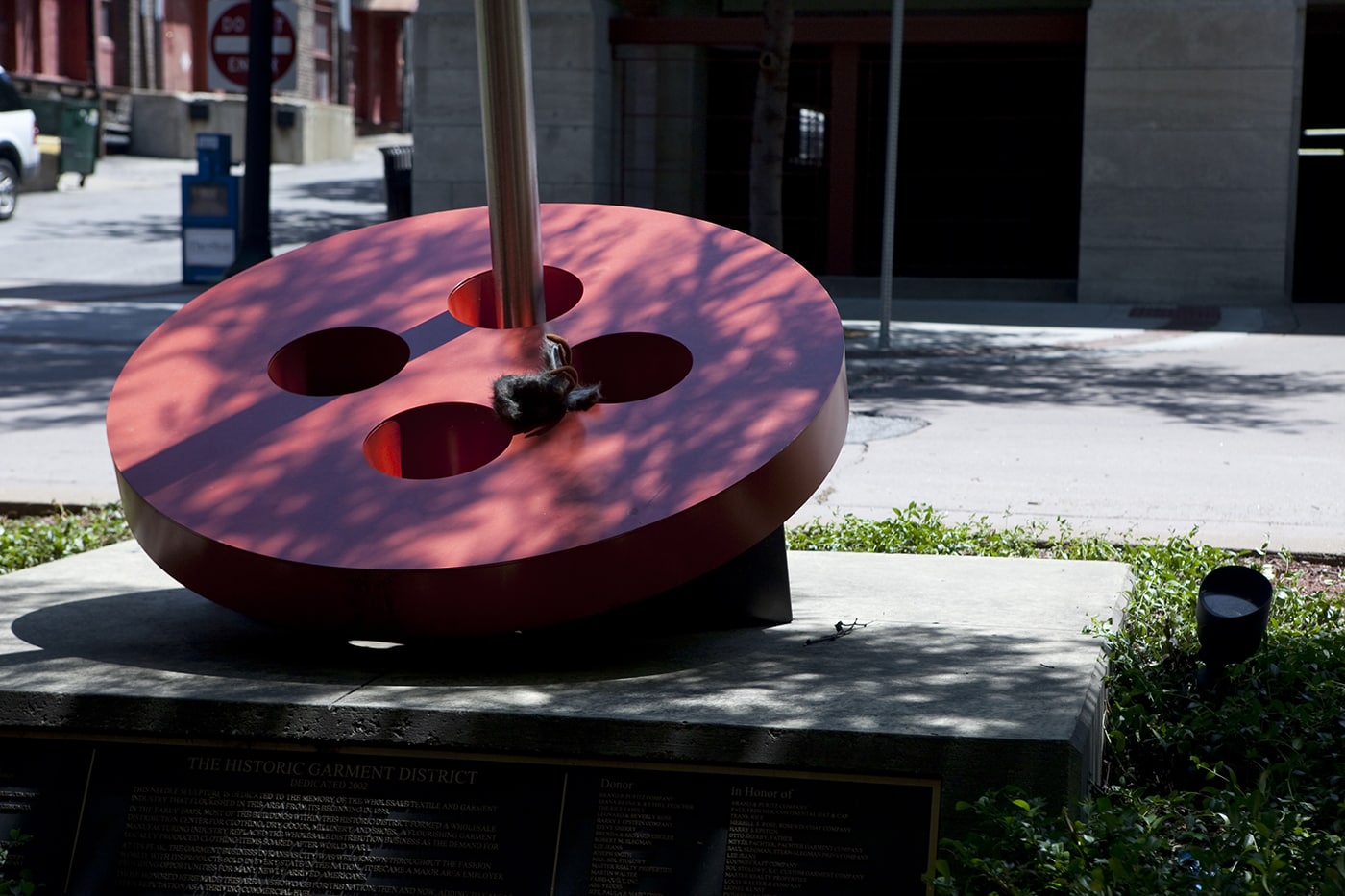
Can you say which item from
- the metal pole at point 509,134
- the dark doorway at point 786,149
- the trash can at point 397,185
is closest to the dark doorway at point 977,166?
the dark doorway at point 786,149

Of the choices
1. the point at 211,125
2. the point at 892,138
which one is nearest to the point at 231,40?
the point at 892,138

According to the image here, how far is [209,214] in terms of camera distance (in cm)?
1898

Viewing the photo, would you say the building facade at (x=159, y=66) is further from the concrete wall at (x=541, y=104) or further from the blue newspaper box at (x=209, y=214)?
Answer: the blue newspaper box at (x=209, y=214)

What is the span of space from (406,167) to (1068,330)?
11.6 m

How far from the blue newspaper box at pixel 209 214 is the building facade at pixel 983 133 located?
7.97 ft

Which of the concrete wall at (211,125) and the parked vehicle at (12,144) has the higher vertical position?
the concrete wall at (211,125)

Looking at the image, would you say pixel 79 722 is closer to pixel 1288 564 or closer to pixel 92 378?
pixel 1288 564

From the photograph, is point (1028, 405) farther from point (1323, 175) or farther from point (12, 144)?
point (12, 144)

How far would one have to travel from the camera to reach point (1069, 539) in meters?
6.41

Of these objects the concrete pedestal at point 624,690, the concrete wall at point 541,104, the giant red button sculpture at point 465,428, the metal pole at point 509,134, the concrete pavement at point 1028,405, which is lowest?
the concrete pavement at point 1028,405

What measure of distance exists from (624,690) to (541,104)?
663 inches

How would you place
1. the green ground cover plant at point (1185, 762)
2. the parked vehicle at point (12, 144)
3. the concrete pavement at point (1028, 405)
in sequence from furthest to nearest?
the parked vehicle at point (12, 144) < the concrete pavement at point (1028, 405) < the green ground cover plant at point (1185, 762)

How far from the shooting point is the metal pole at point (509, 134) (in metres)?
4.37

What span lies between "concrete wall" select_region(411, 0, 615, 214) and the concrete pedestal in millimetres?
15330
